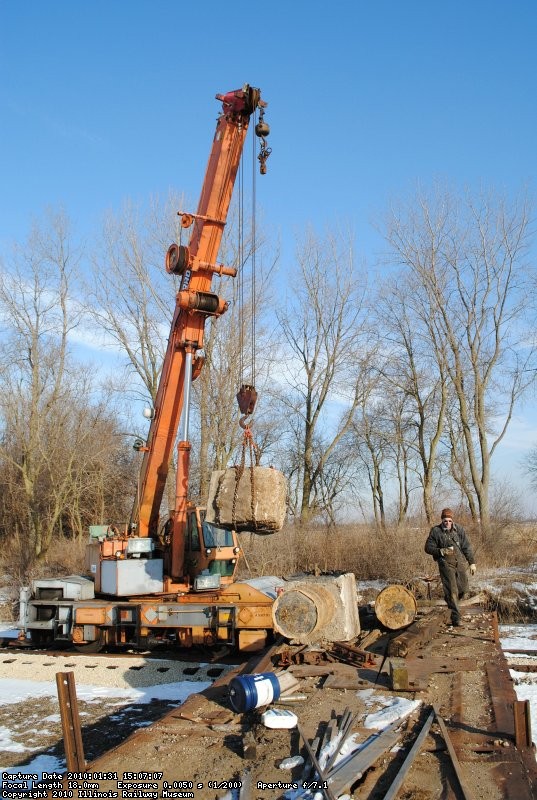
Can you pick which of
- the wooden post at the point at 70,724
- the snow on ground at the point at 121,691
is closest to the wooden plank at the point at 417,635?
the snow on ground at the point at 121,691

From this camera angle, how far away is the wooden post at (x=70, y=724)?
4.60 meters

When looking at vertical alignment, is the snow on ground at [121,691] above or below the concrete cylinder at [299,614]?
below

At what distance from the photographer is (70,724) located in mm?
4688

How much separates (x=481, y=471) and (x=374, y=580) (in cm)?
662

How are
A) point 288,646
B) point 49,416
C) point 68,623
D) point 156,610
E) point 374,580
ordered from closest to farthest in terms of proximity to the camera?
point 288,646
point 156,610
point 68,623
point 374,580
point 49,416

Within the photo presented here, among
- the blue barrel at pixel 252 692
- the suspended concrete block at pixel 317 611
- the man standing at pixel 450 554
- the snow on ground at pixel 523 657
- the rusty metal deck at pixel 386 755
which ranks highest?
the man standing at pixel 450 554

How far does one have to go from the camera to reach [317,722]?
5.55 m

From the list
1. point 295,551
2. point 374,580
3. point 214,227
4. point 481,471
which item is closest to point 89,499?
point 295,551

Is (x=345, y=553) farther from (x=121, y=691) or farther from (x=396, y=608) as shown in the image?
(x=121, y=691)

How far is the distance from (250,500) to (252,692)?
2646 mm

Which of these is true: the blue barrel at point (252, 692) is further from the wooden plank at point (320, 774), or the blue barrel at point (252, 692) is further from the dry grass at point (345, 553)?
the dry grass at point (345, 553)

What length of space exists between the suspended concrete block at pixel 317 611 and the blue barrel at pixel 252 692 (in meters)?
2.21

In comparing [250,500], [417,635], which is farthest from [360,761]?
[417,635]

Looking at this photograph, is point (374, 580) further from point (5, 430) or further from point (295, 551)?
point (5, 430)
